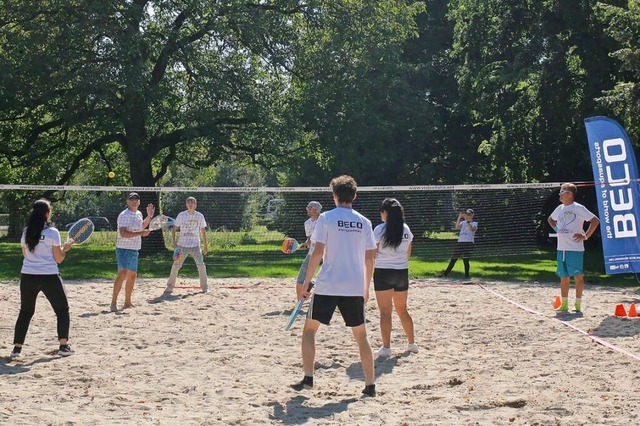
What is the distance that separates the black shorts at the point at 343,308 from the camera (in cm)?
782

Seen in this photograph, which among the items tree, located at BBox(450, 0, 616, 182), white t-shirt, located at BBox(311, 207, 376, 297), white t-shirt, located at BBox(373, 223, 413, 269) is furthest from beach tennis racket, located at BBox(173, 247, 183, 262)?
tree, located at BBox(450, 0, 616, 182)

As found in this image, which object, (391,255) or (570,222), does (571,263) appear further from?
(391,255)

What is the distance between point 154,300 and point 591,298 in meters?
7.80

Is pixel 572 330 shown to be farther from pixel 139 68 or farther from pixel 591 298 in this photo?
pixel 139 68

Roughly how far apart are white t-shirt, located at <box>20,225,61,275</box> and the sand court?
3.23ft

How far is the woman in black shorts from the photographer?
939cm

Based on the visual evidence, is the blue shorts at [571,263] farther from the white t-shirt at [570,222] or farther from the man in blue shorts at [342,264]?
the man in blue shorts at [342,264]

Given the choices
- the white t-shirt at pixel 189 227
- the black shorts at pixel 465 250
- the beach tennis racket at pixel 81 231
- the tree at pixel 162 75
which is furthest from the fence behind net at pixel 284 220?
the beach tennis racket at pixel 81 231

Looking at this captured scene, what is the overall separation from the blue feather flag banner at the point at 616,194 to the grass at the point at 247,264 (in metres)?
5.54

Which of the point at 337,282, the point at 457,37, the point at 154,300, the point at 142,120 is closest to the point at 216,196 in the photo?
the point at 142,120

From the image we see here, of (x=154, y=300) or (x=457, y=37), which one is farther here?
(x=457, y=37)

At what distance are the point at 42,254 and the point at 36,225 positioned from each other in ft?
1.07

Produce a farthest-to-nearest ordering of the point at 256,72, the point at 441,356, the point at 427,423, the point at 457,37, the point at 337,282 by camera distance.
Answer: the point at 457,37, the point at 256,72, the point at 441,356, the point at 337,282, the point at 427,423

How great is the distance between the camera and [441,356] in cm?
1002
